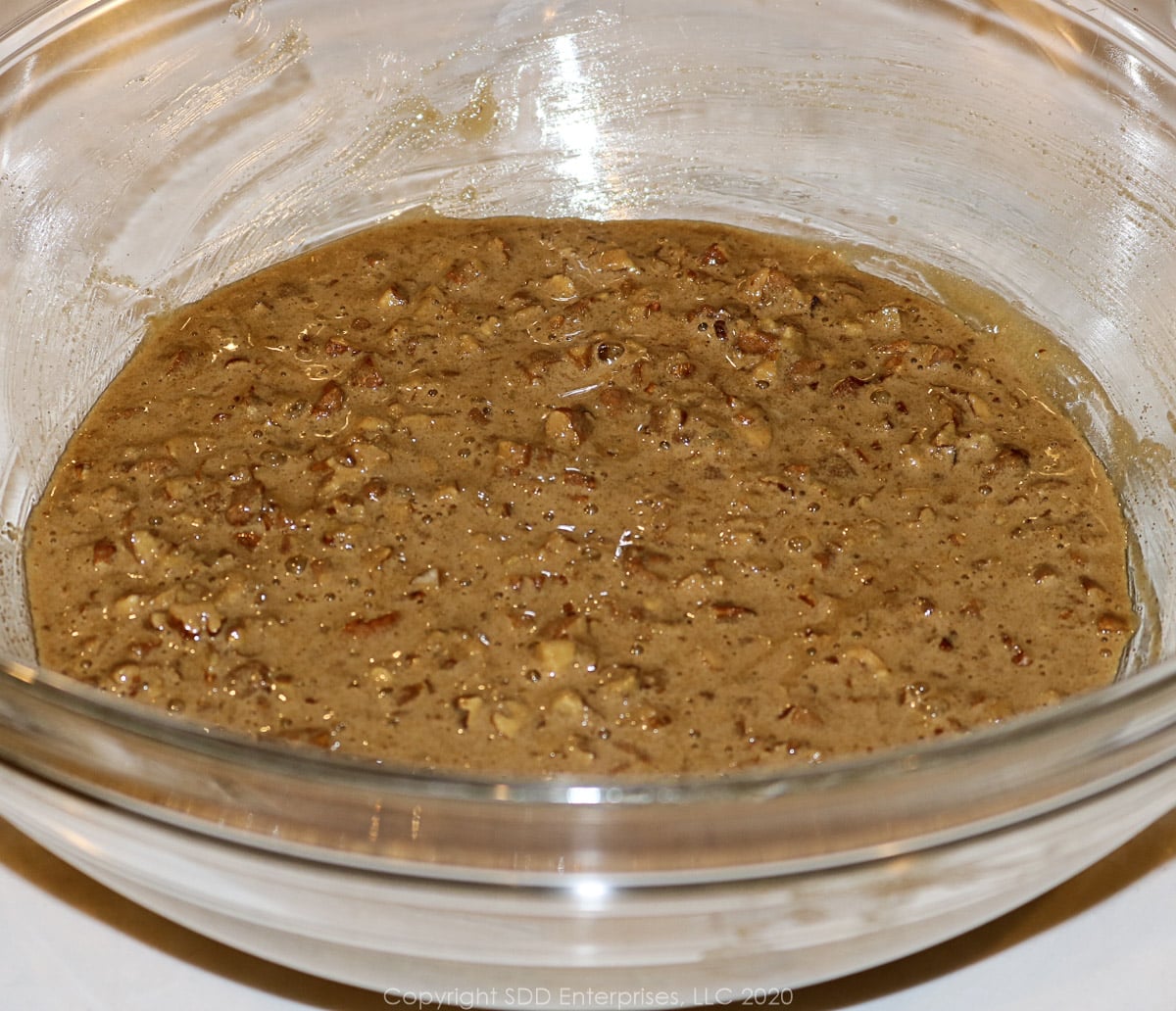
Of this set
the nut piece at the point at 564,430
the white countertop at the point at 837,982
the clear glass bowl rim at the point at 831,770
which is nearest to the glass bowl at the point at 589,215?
the clear glass bowl rim at the point at 831,770

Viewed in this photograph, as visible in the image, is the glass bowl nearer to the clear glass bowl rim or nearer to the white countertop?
the clear glass bowl rim

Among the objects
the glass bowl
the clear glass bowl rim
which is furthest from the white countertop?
the clear glass bowl rim

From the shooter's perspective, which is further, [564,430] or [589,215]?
[589,215]

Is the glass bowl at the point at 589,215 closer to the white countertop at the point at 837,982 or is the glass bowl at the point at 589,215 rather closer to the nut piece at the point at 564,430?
the white countertop at the point at 837,982

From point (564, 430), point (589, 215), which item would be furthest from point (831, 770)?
point (589, 215)

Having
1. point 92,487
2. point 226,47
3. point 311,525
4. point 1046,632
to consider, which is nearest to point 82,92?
point 226,47

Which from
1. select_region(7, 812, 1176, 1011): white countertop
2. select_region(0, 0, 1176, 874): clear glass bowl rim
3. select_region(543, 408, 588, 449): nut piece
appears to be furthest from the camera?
select_region(543, 408, 588, 449): nut piece

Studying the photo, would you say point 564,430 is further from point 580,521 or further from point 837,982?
point 837,982
